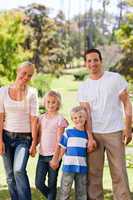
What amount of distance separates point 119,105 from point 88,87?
0.40 meters

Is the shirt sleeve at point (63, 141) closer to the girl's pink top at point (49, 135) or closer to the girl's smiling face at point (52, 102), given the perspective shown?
the girl's pink top at point (49, 135)

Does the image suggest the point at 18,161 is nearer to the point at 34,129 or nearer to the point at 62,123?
the point at 34,129

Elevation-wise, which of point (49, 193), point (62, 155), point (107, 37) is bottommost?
point (49, 193)

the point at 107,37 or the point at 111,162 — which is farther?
the point at 107,37

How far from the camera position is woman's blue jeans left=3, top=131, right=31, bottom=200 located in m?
5.93

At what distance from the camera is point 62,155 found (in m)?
5.96

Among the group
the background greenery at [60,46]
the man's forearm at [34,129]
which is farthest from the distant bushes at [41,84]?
the man's forearm at [34,129]

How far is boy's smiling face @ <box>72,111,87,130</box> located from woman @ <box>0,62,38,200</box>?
0.44 meters

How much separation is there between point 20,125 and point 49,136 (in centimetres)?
34

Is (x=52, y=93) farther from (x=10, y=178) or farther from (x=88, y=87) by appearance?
(x=10, y=178)

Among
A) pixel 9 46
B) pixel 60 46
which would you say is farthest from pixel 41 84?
pixel 60 46

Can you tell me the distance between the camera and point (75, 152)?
19.5ft

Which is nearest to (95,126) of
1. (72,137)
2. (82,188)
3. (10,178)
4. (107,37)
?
(72,137)

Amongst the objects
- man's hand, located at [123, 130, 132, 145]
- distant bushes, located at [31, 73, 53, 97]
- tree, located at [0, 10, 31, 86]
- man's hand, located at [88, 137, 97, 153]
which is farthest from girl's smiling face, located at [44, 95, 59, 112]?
distant bushes, located at [31, 73, 53, 97]
